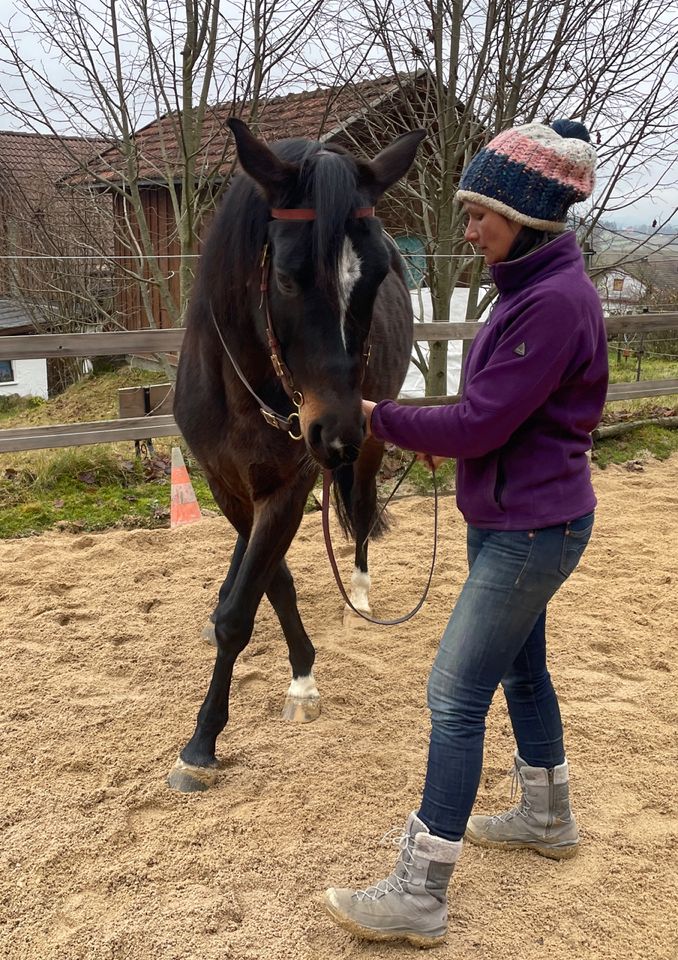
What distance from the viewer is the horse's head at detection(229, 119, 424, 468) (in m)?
1.98

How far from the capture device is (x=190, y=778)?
8.32ft

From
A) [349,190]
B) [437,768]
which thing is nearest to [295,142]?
[349,190]

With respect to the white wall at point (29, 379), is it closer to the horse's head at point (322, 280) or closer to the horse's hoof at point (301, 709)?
the horse's hoof at point (301, 709)

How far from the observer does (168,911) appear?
1963 millimetres

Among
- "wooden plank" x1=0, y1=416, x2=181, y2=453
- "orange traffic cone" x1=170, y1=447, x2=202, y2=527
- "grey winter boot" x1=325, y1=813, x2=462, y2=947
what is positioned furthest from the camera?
"wooden plank" x1=0, y1=416, x2=181, y2=453

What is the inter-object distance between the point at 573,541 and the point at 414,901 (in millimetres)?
962

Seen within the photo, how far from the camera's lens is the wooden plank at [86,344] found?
5.00 metres

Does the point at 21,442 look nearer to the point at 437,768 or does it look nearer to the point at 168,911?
the point at 168,911

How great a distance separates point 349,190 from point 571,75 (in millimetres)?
5127

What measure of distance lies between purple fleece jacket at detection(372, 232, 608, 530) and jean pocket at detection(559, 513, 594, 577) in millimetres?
42

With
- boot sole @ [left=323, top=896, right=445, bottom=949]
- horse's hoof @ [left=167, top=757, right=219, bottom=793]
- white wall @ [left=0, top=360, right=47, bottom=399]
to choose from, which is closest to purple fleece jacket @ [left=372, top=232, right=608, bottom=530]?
boot sole @ [left=323, top=896, right=445, bottom=949]

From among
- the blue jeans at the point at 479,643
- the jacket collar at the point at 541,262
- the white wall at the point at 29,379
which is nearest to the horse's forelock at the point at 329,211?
the jacket collar at the point at 541,262

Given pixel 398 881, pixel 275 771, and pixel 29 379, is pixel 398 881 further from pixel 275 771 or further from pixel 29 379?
pixel 29 379

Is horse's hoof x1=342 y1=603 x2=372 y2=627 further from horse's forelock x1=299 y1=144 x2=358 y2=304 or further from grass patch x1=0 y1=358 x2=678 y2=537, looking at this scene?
horse's forelock x1=299 y1=144 x2=358 y2=304
